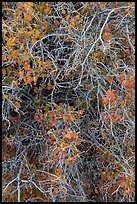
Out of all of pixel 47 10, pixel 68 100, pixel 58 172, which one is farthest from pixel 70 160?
pixel 47 10

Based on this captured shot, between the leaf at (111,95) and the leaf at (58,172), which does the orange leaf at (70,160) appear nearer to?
the leaf at (58,172)

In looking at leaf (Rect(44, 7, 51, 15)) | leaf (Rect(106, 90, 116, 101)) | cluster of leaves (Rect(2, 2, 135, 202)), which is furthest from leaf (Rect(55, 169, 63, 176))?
leaf (Rect(44, 7, 51, 15))

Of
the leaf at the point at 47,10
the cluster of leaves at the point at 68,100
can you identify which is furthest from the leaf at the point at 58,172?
the leaf at the point at 47,10

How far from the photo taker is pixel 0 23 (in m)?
1.59

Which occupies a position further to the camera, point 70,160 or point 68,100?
point 68,100

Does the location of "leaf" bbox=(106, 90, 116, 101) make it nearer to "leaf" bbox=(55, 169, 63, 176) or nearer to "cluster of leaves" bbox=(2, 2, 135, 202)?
"cluster of leaves" bbox=(2, 2, 135, 202)

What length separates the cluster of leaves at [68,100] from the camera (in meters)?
1.60

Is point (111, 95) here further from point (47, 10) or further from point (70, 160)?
point (47, 10)

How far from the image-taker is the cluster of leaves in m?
1.60

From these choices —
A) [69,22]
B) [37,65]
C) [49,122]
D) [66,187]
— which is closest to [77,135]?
[49,122]

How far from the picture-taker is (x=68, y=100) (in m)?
1.82

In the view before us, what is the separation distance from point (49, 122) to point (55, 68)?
0.29 meters

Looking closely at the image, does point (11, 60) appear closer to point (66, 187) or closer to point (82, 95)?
point (82, 95)

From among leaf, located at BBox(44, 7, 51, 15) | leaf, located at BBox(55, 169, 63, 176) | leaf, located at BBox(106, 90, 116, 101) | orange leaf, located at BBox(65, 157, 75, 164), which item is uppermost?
Answer: leaf, located at BBox(44, 7, 51, 15)
